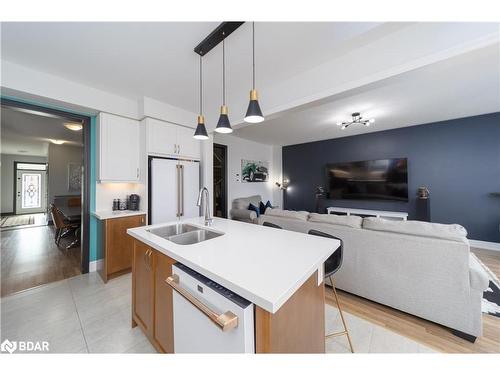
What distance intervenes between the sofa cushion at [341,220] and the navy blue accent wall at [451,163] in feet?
11.2

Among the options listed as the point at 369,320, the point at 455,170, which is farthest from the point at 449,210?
the point at 369,320

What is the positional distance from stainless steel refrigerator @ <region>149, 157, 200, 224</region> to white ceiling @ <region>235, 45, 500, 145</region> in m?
1.84

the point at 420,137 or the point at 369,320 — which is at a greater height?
the point at 420,137

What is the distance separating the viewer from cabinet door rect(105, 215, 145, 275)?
2469 millimetres

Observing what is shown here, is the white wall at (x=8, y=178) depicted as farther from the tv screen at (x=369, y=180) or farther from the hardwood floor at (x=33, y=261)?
the tv screen at (x=369, y=180)

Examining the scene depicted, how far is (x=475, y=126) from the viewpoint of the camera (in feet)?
12.1

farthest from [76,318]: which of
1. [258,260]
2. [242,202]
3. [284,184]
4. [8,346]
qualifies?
[284,184]

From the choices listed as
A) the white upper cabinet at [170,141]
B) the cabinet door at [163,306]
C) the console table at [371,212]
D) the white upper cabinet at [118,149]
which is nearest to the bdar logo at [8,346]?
the cabinet door at [163,306]

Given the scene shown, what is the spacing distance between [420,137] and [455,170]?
938mm

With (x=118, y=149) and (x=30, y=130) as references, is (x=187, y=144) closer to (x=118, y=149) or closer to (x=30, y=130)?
(x=118, y=149)

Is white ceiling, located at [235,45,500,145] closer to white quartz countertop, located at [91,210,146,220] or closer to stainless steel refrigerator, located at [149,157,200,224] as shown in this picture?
stainless steel refrigerator, located at [149,157,200,224]

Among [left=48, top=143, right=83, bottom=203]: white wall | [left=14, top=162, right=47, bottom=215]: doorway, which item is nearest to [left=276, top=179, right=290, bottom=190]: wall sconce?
[left=48, top=143, right=83, bottom=203]: white wall

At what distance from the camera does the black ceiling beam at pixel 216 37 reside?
1492mm
